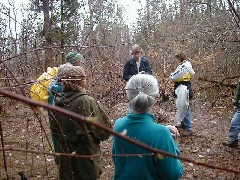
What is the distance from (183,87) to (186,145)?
1.11 m

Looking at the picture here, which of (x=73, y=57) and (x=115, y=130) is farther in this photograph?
(x=73, y=57)

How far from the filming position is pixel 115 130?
5.01ft

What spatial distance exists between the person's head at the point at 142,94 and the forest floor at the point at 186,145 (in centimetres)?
150

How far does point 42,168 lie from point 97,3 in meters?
15.4

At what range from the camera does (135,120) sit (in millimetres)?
2184

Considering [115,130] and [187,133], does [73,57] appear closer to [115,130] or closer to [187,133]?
[115,130]

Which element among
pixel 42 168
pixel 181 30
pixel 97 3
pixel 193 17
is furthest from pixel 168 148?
pixel 97 3

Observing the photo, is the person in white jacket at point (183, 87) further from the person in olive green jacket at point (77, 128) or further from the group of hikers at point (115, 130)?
the person in olive green jacket at point (77, 128)

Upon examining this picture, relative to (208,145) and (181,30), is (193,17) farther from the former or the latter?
(208,145)

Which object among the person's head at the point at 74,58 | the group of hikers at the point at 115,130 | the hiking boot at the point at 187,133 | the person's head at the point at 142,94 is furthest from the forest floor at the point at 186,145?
the person's head at the point at 142,94

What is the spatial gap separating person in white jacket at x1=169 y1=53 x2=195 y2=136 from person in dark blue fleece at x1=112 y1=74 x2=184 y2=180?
13.9 ft

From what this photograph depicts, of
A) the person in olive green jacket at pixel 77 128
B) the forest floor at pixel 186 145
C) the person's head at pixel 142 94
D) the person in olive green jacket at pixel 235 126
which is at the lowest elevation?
the forest floor at pixel 186 145

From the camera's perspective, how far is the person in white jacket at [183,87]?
20.9ft

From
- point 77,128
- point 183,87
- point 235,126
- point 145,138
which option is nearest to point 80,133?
point 77,128
